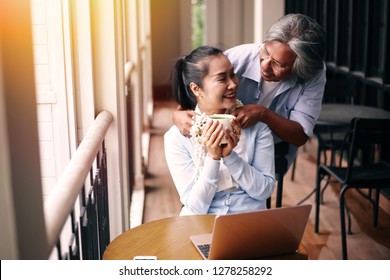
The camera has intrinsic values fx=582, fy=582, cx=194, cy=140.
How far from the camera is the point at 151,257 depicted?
1323 millimetres

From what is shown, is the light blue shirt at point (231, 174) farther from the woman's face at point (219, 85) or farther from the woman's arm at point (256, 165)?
the woman's face at point (219, 85)

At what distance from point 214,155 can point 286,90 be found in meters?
0.50

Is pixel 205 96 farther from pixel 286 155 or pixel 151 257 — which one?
pixel 286 155

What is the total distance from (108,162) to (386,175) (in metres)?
1.34

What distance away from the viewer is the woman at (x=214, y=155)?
1650 mm

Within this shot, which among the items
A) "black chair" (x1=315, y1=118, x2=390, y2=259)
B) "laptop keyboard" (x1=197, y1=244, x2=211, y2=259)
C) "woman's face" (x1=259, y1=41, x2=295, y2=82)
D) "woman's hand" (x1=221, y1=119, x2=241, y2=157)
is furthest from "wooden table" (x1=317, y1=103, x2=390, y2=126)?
"laptop keyboard" (x1=197, y1=244, x2=211, y2=259)

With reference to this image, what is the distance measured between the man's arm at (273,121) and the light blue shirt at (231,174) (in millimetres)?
35

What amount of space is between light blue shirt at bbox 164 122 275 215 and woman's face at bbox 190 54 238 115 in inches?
5.3

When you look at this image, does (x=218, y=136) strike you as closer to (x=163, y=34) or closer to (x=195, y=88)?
(x=195, y=88)

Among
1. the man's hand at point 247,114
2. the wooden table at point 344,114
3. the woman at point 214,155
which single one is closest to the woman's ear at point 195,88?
the woman at point 214,155

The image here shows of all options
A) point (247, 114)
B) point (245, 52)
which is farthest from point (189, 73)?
point (245, 52)

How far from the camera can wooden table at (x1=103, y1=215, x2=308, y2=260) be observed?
1375 mm

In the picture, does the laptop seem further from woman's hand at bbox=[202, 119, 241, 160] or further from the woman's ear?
the woman's ear

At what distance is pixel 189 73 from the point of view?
1720 mm
